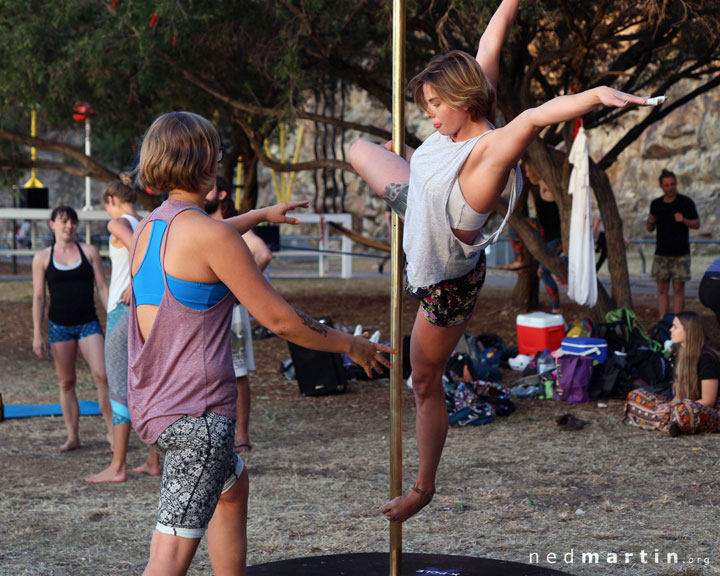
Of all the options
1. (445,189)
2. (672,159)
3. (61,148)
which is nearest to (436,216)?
(445,189)

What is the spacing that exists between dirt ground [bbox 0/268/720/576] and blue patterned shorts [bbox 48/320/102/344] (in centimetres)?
84

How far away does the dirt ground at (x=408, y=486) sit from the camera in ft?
14.2

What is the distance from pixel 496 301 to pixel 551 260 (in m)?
4.75

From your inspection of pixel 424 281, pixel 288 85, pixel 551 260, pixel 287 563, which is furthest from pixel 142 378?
pixel 551 260

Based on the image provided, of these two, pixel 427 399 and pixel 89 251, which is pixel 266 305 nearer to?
pixel 427 399

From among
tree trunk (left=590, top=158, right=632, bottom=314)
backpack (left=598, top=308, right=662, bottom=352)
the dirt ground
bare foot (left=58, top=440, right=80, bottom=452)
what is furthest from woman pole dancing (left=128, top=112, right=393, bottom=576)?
tree trunk (left=590, top=158, right=632, bottom=314)

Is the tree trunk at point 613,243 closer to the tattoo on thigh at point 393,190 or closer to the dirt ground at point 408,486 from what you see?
the dirt ground at point 408,486

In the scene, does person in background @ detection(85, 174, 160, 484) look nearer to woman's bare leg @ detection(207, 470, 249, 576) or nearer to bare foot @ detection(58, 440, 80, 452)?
bare foot @ detection(58, 440, 80, 452)

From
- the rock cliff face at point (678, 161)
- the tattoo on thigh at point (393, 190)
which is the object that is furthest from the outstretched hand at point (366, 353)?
the rock cliff face at point (678, 161)

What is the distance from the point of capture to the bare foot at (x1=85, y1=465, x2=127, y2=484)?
5.60m

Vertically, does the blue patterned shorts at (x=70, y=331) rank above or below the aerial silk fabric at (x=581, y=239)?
below

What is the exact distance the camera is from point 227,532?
278 centimetres

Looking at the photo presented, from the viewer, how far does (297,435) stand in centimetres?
698

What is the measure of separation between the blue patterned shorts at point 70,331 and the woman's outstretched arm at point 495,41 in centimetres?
373
